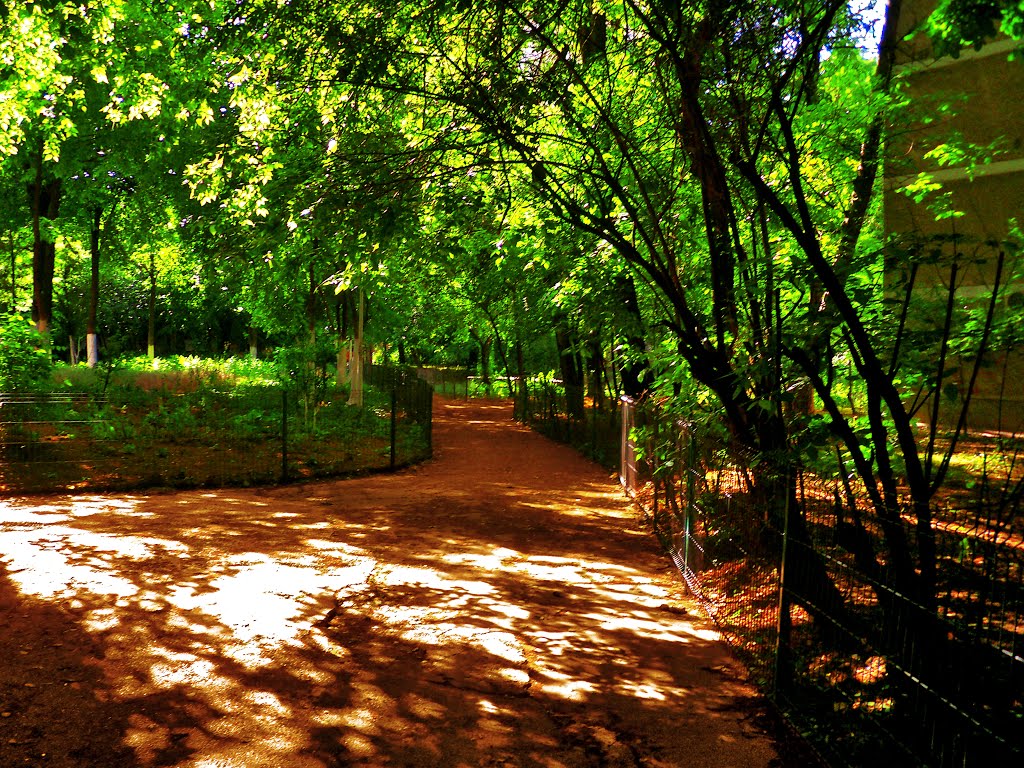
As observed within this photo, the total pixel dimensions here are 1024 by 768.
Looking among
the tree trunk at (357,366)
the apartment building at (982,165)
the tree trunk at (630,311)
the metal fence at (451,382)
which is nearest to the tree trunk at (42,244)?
the tree trunk at (357,366)

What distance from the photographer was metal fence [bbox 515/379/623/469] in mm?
17109

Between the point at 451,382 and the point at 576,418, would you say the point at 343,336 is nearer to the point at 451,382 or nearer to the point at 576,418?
the point at 576,418

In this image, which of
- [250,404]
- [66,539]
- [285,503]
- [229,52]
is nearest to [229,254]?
[229,52]

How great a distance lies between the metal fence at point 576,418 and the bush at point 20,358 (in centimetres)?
1065

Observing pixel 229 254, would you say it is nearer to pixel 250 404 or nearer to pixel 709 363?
pixel 709 363

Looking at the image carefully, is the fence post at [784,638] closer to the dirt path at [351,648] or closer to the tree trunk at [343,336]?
Result: the dirt path at [351,648]

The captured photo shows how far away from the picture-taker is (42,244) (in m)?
24.7

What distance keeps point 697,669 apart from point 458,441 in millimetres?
→ 17584

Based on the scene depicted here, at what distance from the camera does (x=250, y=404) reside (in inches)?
781

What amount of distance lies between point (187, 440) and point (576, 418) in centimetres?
975

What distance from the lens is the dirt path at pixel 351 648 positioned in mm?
4277

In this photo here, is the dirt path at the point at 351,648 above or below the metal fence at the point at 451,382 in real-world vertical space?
below

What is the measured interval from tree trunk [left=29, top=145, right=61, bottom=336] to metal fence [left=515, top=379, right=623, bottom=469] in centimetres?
1383

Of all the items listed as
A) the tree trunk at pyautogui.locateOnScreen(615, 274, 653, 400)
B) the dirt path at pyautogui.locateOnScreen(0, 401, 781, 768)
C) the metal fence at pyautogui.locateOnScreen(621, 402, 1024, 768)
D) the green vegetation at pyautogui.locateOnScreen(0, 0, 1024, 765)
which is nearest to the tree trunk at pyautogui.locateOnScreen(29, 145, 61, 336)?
the green vegetation at pyautogui.locateOnScreen(0, 0, 1024, 765)
